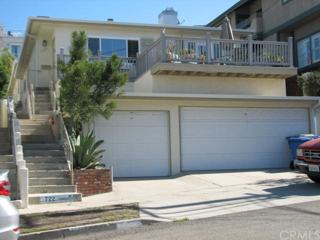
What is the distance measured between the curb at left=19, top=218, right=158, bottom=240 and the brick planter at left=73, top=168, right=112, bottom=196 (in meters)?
3.94

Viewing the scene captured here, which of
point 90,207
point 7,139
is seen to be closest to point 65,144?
point 7,139

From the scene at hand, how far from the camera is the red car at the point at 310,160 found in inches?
497

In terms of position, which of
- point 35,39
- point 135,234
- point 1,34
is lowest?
point 135,234

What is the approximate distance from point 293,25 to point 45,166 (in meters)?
18.0

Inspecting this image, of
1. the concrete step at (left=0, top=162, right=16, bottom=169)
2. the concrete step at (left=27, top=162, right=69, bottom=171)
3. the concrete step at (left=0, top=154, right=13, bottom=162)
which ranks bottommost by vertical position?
the concrete step at (left=27, top=162, right=69, bottom=171)

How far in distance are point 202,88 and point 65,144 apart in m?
6.33

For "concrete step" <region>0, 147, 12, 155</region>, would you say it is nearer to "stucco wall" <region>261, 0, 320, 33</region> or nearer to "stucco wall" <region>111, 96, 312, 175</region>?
"stucco wall" <region>111, 96, 312, 175</region>

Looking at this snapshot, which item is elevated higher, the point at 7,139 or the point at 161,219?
the point at 7,139

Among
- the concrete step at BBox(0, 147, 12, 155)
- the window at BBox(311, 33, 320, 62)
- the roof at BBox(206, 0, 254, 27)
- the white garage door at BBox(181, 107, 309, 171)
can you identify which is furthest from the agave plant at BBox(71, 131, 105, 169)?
the roof at BBox(206, 0, 254, 27)

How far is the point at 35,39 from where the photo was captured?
23.3 meters

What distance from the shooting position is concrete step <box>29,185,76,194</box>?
41.6 ft

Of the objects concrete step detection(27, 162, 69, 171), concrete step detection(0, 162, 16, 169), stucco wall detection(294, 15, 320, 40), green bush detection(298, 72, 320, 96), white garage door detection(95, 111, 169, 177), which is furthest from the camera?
stucco wall detection(294, 15, 320, 40)

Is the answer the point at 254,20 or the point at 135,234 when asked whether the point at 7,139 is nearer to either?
the point at 135,234

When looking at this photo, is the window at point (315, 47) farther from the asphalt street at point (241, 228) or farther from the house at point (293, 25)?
the asphalt street at point (241, 228)
